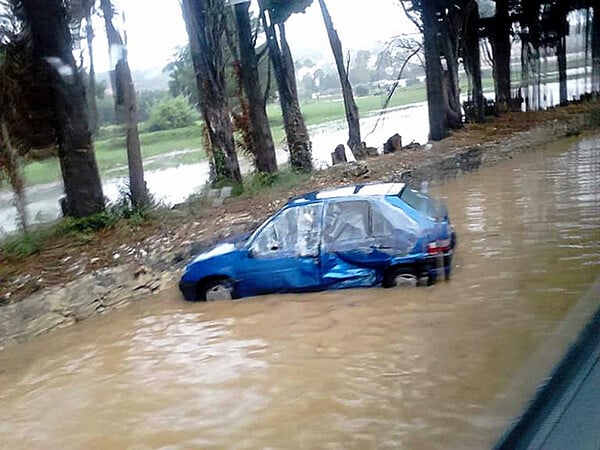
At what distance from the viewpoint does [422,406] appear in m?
0.91

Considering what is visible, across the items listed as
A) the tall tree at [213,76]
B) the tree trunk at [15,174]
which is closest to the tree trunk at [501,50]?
the tall tree at [213,76]

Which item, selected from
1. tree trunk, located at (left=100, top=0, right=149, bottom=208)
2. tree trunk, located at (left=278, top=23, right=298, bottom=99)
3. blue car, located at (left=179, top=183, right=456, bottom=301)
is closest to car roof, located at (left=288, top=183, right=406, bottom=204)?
blue car, located at (left=179, top=183, right=456, bottom=301)

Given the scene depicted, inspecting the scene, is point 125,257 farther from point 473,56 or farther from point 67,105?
point 473,56

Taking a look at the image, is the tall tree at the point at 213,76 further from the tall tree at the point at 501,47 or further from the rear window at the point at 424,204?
the tall tree at the point at 501,47

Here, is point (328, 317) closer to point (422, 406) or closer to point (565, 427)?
point (422, 406)

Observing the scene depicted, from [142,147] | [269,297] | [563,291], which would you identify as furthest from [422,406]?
[142,147]

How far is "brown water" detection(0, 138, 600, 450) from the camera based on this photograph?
899 millimetres

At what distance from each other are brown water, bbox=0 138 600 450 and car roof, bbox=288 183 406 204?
16cm

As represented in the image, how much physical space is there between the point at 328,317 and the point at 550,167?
0.88 metres

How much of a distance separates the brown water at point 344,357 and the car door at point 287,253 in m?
0.04

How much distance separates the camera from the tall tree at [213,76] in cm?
127

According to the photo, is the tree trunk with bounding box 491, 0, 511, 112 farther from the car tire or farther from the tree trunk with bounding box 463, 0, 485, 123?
the car tire

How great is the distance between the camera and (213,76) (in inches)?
51.1

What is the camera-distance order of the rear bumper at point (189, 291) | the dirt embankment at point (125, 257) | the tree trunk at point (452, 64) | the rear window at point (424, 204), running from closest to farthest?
the dirt embankment at point (125, 257) → the rear bumper at point (189, 291) → the rear window at point (424, 204) → the tree trunk at point (452, 64)
